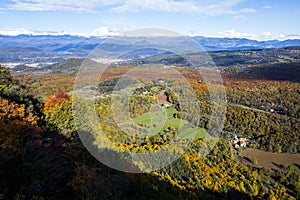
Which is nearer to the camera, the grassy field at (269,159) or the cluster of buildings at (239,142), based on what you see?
the grassy field at (269,159)

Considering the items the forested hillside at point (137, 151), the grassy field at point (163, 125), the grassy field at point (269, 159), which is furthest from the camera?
the grassy field at point (269, 159)

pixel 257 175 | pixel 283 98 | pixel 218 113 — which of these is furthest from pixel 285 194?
pixel 283 98

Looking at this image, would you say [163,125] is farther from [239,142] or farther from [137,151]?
[239,142]

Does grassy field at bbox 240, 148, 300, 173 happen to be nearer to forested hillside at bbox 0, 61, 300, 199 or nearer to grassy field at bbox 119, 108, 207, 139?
forested hillside at bbox 0, 61, 300, 199

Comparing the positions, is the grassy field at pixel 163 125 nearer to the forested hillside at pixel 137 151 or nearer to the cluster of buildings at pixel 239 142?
the forested hillside at pixel 137 151

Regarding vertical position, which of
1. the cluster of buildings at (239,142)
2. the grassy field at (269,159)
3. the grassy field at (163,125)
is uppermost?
the grassy field at (163,125)

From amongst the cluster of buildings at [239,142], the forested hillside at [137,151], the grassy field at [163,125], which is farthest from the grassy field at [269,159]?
the grassy field at [163,125]

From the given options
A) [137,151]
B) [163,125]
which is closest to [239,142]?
[163,125]
